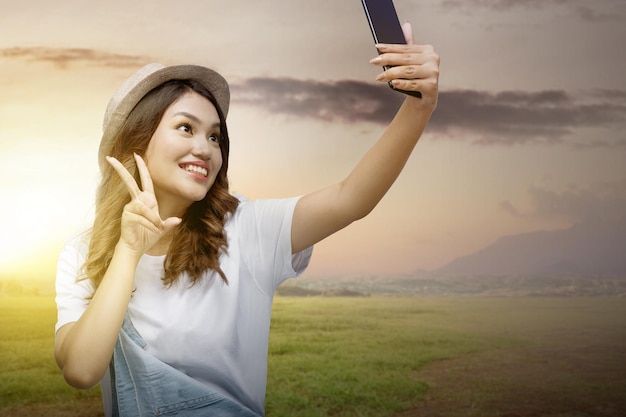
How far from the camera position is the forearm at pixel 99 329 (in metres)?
1.54

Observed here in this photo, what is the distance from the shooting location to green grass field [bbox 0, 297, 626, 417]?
531cm

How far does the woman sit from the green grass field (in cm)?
354

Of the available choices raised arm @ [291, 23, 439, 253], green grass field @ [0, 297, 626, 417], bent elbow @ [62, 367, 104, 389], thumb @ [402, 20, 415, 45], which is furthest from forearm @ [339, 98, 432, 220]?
green grass field @ [0, 297, 626, 417]

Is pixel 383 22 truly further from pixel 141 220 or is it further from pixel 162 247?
pixel 162 247

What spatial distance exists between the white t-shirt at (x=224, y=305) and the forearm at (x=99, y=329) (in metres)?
0.15

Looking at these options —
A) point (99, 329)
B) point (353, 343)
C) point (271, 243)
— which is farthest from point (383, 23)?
point (353, 343)

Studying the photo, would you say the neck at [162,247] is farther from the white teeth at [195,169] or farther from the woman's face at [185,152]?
the white teeth at [195,169]

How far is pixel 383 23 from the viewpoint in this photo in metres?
1.33

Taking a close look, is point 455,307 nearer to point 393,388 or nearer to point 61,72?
point 393,388

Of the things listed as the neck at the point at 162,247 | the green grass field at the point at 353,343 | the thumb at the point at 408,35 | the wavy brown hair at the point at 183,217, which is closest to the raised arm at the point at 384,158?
the thumb at the point at 408,35

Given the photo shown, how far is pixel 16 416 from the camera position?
5242 millimetres

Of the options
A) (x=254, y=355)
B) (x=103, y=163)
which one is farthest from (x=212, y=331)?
(x=103, y=163)

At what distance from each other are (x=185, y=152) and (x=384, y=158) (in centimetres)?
59

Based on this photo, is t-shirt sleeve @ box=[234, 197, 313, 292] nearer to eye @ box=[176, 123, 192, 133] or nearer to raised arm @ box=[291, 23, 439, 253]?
raised arm @ box=[291, 23, 439, 253]
